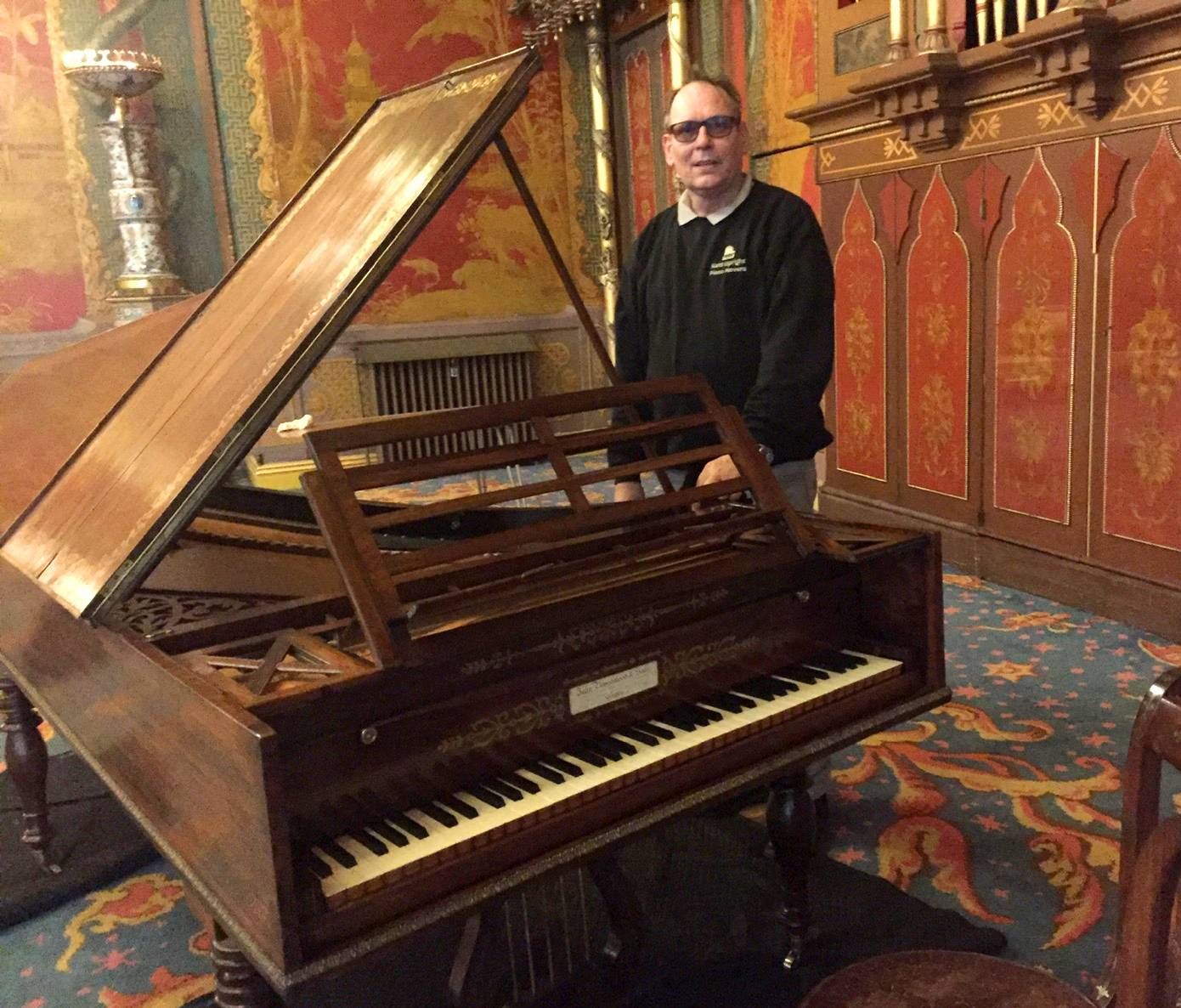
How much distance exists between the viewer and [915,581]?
1724 mm

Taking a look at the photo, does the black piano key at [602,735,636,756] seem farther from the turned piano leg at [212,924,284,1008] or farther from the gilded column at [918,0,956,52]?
the gilded column at [918,0,956,52]

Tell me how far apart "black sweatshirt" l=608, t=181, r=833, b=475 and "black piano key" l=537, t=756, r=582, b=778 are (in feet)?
3.31

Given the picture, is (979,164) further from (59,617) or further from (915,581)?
(59,617)

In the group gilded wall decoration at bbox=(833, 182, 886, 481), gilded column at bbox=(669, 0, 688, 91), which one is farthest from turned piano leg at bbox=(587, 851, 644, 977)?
gilded column at bbox=(669, 0, 688, 91)

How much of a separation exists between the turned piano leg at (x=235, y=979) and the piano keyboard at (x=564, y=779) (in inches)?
8.6

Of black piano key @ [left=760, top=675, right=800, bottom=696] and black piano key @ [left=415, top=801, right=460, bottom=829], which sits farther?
Result: black piano key @ [left=760, top=675, right=800, bottom=696]

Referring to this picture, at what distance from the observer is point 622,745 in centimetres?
144

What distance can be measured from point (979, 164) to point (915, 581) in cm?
302

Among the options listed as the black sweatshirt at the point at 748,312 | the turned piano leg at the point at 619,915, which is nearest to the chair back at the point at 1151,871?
the turned piano leg at the point at 619,915

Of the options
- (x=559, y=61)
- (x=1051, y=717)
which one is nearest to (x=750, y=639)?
(x=1051, y=717)

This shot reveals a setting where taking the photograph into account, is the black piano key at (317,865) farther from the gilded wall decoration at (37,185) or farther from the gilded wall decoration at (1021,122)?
the gilded wall decoration at (37,185)

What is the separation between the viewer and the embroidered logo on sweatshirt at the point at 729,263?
7.43ft

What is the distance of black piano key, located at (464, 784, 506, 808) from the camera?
4.25 ft

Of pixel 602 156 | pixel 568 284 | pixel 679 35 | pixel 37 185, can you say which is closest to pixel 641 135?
pixel 602 156
